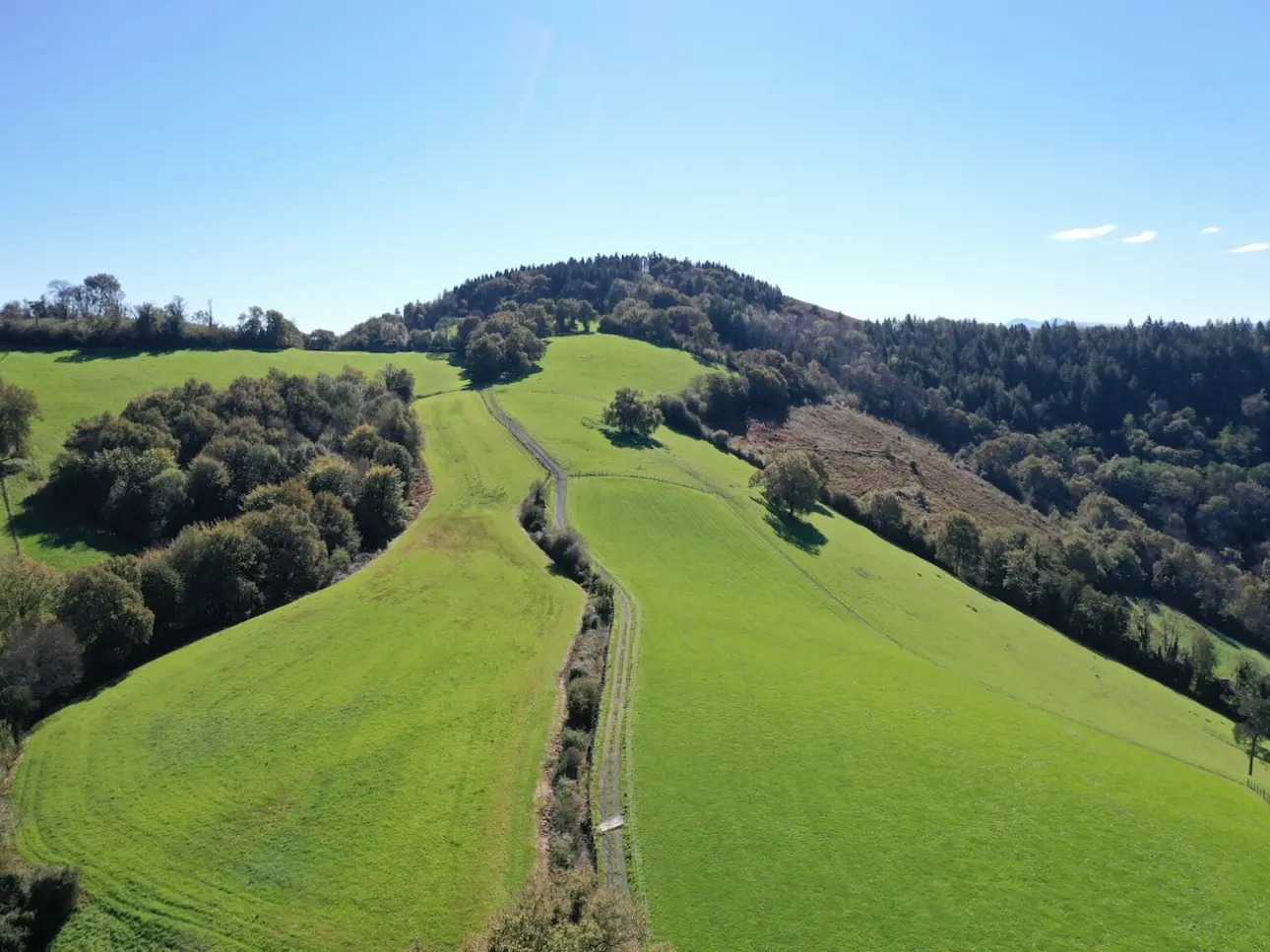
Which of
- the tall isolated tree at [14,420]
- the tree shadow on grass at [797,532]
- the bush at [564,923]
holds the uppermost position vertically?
the tall isolated tree at [14,420]

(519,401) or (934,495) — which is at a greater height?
(519,401)

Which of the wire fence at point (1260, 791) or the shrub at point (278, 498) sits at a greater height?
the shrub at point (278, 498)

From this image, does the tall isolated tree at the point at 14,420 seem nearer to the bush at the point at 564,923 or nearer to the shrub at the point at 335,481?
the shrub at the point at 335,481

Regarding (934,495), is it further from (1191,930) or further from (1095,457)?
(1191,930)

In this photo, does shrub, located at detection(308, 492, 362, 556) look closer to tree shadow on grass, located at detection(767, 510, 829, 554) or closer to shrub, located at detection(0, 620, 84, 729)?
shrub, located at detection(0, 620, 84, 729)

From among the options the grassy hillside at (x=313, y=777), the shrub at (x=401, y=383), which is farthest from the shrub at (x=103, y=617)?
the shrub at (x=401, y=383)

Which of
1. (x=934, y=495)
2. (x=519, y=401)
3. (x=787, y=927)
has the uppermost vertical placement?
(x=519, y=401)

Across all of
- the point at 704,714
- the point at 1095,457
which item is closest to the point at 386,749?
the point at 704,714

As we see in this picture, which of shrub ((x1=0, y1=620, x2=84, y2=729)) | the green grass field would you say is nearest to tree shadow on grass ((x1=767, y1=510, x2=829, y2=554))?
the green grass field
